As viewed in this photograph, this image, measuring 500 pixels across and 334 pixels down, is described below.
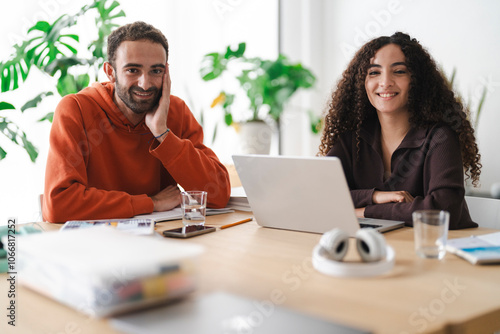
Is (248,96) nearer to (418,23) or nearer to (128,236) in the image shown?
(418,23)

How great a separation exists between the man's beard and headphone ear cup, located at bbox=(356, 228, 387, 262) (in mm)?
1226

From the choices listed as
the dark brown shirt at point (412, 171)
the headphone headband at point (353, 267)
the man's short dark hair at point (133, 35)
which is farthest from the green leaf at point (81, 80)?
the headphone headband at point (353, 267)

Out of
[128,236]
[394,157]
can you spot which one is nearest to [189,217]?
[128,236]

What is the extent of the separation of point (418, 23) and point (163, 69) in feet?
6.97

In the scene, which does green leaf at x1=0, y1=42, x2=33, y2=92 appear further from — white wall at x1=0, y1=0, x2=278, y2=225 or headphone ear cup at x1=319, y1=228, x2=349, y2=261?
headphone ear cup at x1=319, y1=228, x2=349, y2=261

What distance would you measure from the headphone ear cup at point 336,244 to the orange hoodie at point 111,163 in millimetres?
848

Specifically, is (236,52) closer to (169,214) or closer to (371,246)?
(169,214)

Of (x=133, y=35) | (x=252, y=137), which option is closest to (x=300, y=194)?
(x=133, y=35)

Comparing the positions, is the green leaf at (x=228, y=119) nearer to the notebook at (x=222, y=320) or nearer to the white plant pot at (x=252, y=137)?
the white plant pot at (x=252, y=137)

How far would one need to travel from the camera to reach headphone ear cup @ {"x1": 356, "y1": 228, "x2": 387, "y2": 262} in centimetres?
106

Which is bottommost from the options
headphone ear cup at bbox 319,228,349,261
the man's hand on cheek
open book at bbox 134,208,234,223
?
open book at bbox 134,208,234,223

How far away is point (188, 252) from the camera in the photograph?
2.79 ft

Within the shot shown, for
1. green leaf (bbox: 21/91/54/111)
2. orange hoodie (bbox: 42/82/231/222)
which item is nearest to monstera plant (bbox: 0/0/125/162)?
green leaf (bbox: 21/91/54/111)

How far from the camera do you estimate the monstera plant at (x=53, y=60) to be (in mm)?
2770
